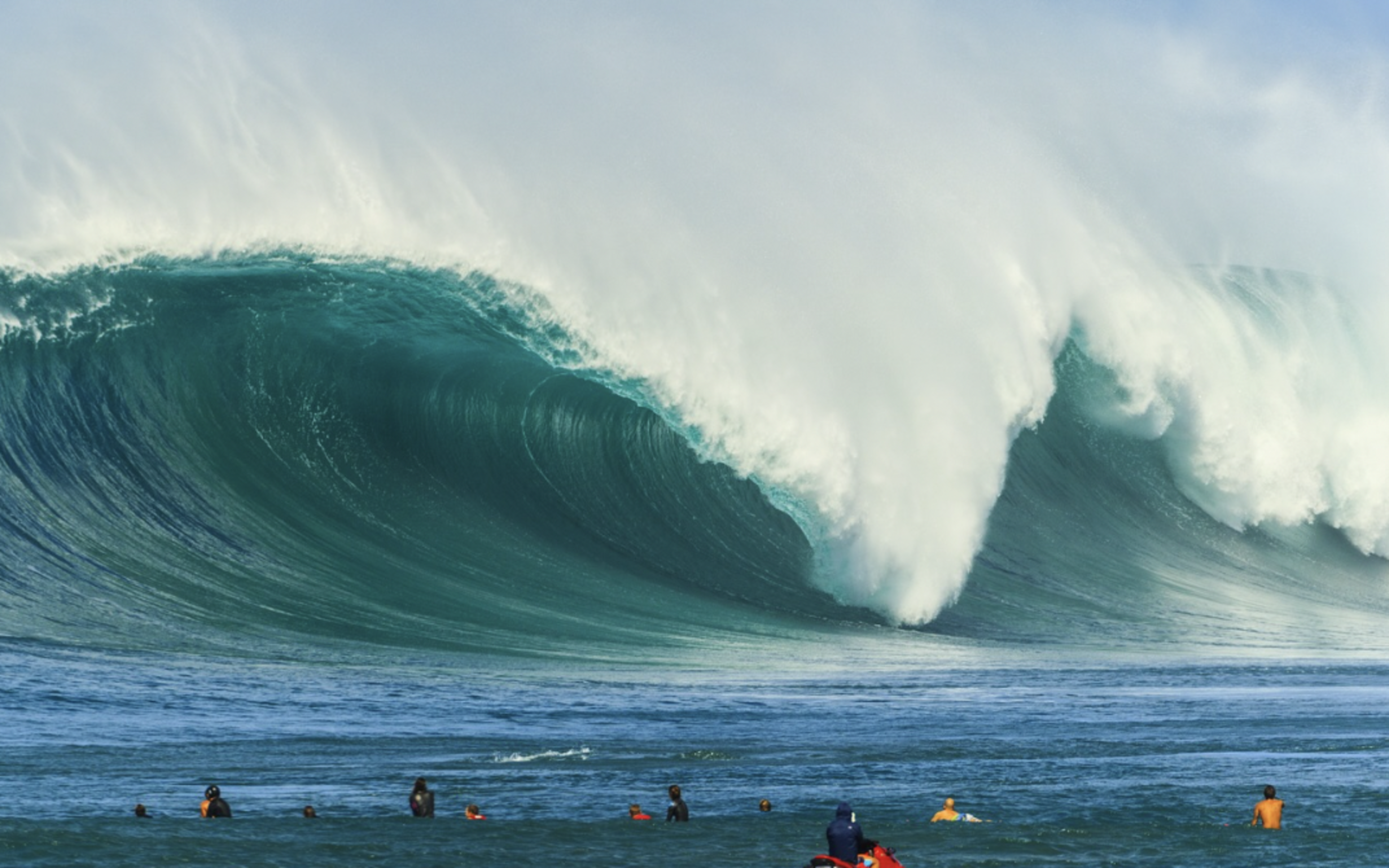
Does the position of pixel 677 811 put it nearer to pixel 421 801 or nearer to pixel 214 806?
pixel 421 801

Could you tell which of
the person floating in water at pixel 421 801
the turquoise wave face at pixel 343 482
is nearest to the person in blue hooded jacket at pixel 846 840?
the person floating in water at pixel 421 801

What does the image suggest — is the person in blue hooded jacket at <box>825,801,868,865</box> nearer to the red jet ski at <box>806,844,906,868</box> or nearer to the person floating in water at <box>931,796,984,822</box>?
the red jet ski at <box>806,844,906,868</box>

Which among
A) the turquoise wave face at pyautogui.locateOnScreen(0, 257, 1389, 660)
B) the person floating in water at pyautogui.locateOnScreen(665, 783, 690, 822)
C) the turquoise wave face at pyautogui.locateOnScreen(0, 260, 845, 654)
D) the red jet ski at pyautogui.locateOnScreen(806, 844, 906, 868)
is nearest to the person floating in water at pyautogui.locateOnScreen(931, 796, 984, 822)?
the red jet ski at pyautogui.locateOnScreen(806, 844, 906, 868)

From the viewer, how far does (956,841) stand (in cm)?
768

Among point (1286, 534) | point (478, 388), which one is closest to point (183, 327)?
point (478, 388)

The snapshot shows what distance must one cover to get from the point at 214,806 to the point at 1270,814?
15.3 feet

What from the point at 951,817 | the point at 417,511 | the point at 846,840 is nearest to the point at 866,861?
the point at 846,840

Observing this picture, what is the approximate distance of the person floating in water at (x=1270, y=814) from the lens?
7.91 m

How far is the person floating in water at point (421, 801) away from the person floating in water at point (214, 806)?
0.80 metres

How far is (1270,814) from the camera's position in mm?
7949

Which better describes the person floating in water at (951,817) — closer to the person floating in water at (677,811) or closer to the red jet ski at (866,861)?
the red jet ski at (866,861)

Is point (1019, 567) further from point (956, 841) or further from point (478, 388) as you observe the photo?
point (956, 841)

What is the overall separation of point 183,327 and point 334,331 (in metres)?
1.65

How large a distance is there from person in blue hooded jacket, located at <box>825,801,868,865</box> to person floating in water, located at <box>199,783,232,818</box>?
8.88ft
